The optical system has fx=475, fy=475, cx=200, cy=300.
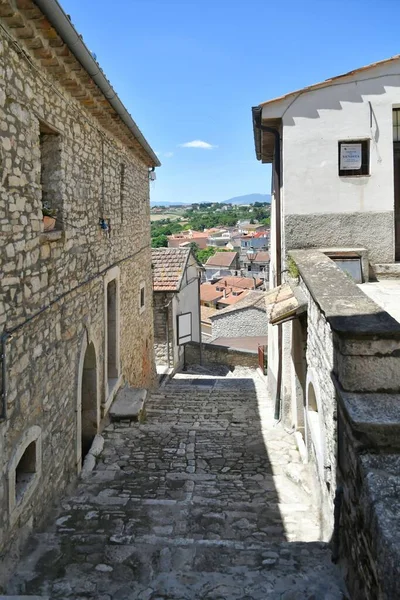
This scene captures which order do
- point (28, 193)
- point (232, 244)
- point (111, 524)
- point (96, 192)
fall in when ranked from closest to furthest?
point (28, 193), point (111, 524), point (96, 192), point (232, 244)

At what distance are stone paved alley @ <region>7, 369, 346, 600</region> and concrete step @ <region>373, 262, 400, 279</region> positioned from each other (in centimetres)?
281

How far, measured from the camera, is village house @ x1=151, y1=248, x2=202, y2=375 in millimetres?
15391

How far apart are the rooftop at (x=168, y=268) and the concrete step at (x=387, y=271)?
8.67 m

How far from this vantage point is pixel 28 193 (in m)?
4.34

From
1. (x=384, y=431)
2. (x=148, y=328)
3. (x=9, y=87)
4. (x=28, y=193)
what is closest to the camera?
(x=384, y=431)

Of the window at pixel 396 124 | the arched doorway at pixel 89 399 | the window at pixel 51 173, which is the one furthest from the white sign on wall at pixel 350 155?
the arched doorway at pixel 89 399

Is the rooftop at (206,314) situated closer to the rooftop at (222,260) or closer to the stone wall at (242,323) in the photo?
the stone wall at (242,323)

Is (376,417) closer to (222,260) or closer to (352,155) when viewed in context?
(352,155)

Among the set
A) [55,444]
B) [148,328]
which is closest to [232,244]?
[148,328]

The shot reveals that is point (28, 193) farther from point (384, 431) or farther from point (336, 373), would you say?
point (384, 431)

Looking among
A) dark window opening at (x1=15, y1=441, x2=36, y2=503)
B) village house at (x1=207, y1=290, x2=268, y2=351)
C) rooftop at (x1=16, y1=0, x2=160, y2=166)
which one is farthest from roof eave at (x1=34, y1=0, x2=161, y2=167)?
village house at (x1=207, y1=290, x2=268, y2=351)

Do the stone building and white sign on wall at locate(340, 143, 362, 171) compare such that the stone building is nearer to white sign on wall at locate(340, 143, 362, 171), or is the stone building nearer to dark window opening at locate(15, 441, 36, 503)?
dark window opening at locate(15, 441, 36, 503)

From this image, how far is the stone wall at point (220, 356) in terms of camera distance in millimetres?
20359

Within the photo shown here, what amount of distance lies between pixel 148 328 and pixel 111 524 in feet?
28.5
